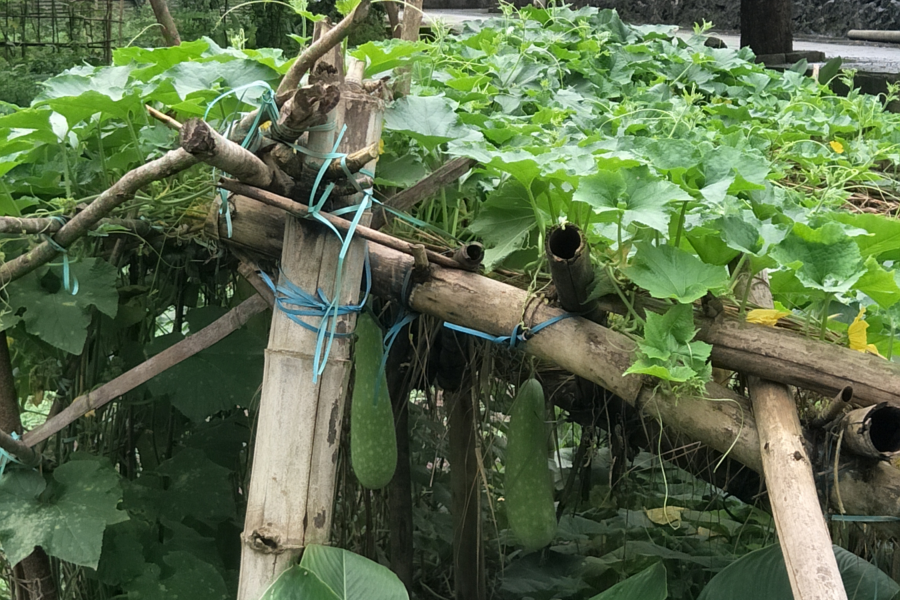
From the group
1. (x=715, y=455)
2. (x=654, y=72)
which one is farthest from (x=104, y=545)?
(x=654, y=72)

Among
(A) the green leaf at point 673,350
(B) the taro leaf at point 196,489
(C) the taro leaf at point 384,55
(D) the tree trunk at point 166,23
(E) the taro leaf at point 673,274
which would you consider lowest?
(B) the taro leaf at point 196,489

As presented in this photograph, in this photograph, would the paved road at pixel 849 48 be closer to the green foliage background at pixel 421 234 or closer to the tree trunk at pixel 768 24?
the tree trunk at pixel 768 24

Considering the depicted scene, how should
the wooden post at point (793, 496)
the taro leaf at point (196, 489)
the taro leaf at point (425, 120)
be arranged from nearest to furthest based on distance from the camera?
1. the wooden post at point (793, 496)
2. the taro leaf at point (425, 120)
3. the taro leaf at point (196, 489)

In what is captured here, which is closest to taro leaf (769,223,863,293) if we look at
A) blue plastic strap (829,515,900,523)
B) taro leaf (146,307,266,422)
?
blue plastic strap (829,515,900,523)

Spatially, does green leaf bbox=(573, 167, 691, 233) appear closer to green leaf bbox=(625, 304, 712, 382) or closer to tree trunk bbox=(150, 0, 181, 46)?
green leaf bbox=(625, 304, 712, 382)

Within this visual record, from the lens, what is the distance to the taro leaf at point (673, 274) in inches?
42.0

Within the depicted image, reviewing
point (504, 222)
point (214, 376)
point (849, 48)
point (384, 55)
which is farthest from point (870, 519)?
point (849, 48)

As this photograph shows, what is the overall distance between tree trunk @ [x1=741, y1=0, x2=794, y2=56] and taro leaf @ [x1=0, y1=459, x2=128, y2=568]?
15.7ft

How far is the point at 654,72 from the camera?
2674mm

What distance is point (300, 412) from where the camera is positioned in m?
1.30

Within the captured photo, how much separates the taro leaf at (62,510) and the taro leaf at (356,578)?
1.47ft

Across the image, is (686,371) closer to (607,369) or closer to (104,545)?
(607,369)

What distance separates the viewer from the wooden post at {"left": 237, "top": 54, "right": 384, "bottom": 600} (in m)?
1.29

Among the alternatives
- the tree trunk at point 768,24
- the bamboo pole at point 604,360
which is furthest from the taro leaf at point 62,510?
the tree trunk at point 768,24
